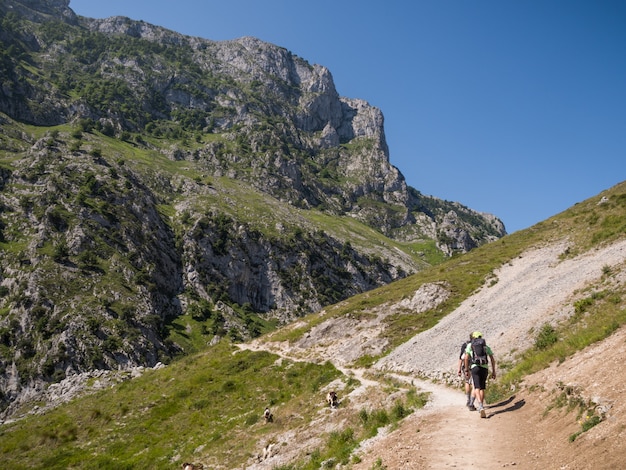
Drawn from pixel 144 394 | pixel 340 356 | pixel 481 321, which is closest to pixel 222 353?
pixel 144 394

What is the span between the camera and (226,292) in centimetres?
→ 15125

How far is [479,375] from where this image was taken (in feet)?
53.2

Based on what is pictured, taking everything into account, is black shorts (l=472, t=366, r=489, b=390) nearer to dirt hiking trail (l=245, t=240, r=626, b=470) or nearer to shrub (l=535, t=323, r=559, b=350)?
dirt hiking trail (l=245, t=240, r=626, b=470)

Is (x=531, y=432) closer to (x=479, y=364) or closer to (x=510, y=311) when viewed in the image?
(x=479, y=364)

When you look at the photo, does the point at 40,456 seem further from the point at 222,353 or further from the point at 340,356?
the point at 340,356

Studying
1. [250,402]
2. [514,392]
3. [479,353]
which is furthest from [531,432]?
[250,402]

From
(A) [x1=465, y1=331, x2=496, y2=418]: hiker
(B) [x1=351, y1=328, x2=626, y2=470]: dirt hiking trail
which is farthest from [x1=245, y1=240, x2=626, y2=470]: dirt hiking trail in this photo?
(A) [x1=465, y1=331, x2=496, y2=418]: hiker

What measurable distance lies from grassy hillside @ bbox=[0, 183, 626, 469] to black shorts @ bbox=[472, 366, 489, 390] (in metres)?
3.99

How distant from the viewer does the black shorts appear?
16.2 m

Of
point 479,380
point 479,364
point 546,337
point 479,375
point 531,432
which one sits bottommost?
point 546,337

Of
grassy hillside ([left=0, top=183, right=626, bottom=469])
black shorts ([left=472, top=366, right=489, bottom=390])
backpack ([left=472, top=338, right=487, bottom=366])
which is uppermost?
backpack ([left=472, top=338, right=487, bottom=366])

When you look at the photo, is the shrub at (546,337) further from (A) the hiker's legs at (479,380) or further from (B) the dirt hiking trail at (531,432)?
(A) the hiker's legs at (479,380)

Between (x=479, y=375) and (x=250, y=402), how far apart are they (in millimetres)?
26517

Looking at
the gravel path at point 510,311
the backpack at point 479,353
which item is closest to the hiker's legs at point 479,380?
the backpack at point 479,353
